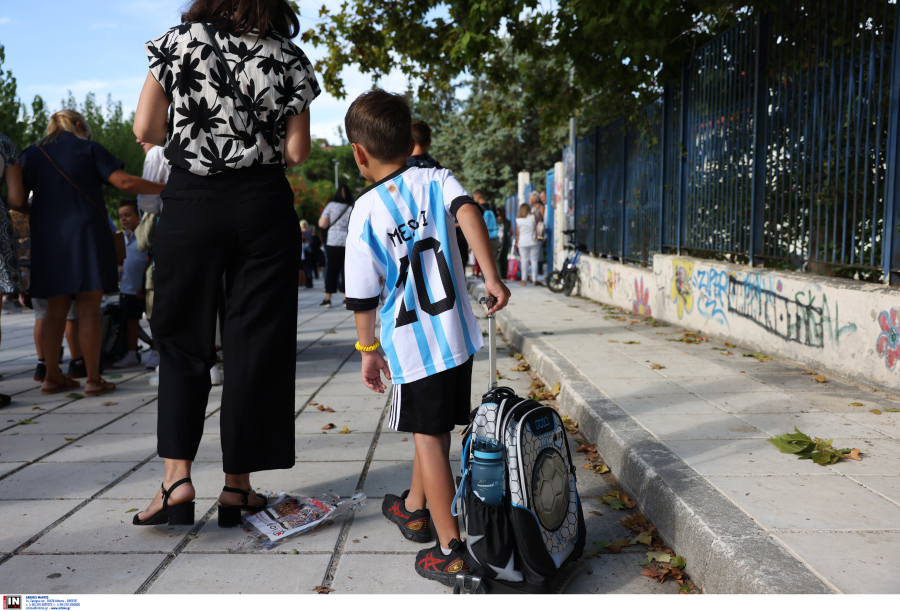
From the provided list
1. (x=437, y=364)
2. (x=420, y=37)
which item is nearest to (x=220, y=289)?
(x=437, y=364)

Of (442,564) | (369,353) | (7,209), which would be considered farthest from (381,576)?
(7,209)

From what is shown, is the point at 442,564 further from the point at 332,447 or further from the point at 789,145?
the point at 789,145

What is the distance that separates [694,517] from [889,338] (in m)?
2.79

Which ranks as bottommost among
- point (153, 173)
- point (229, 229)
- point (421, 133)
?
point (229, 229)

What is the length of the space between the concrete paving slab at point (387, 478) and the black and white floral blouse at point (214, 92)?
1605 millimetres

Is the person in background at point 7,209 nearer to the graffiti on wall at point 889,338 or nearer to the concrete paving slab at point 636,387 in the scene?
the concrete paving slab at point 636,387

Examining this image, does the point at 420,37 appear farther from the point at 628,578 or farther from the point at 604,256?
the point at 628,578

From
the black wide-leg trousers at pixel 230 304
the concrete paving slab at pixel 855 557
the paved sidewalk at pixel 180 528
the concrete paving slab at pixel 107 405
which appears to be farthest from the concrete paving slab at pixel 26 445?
the concrete paving slab at pixel 855 557

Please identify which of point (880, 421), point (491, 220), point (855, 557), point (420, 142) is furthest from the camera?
point (491, 220)

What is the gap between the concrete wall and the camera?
4.66m

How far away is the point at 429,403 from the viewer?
8.23 feet

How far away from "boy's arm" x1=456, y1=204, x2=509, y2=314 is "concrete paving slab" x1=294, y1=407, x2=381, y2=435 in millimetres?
2189

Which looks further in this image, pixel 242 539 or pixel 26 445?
pixel 26 445
